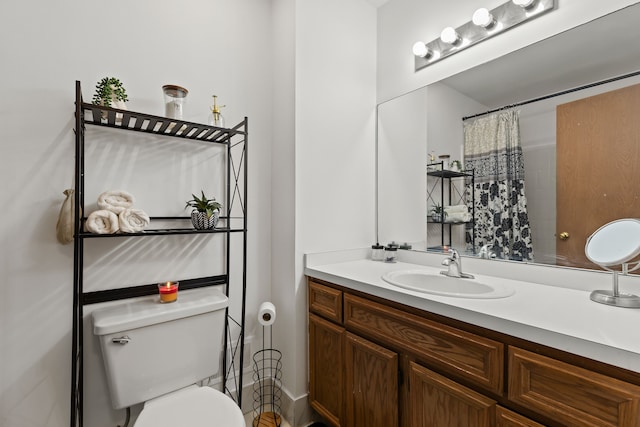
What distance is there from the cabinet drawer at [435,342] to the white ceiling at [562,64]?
3.68 ft

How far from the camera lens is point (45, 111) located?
1251 mm

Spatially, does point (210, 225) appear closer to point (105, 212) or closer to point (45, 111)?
point (105, 212)

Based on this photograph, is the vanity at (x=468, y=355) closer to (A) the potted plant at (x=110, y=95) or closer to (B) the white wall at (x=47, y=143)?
(B) the white wall at (x=47, y=143)

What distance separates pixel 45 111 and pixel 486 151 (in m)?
1.99

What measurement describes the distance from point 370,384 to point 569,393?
75 cm

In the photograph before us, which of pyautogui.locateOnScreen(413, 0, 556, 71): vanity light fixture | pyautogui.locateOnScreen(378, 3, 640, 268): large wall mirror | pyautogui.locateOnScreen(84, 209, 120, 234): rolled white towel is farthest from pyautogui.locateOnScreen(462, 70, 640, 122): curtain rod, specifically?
pyautogui.locateOnScreen(84, 209, 120, 234): rolled white towel

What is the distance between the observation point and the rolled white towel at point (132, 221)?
4.01 feet

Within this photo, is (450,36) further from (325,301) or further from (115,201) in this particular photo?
(115,201)

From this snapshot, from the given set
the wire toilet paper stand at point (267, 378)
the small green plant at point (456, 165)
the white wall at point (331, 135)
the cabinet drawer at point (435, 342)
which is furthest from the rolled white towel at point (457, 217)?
the wire toilet paper stand at point (267, 378)

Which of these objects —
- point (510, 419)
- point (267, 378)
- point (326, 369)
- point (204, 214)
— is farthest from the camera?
point (267, 378)

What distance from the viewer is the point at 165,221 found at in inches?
59.2

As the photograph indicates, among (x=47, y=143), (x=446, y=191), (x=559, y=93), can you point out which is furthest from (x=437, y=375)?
(x=47, y=143)

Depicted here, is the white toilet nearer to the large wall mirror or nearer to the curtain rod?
the large wall mirror

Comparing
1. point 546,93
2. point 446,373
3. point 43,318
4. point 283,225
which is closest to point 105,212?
point 43,318
